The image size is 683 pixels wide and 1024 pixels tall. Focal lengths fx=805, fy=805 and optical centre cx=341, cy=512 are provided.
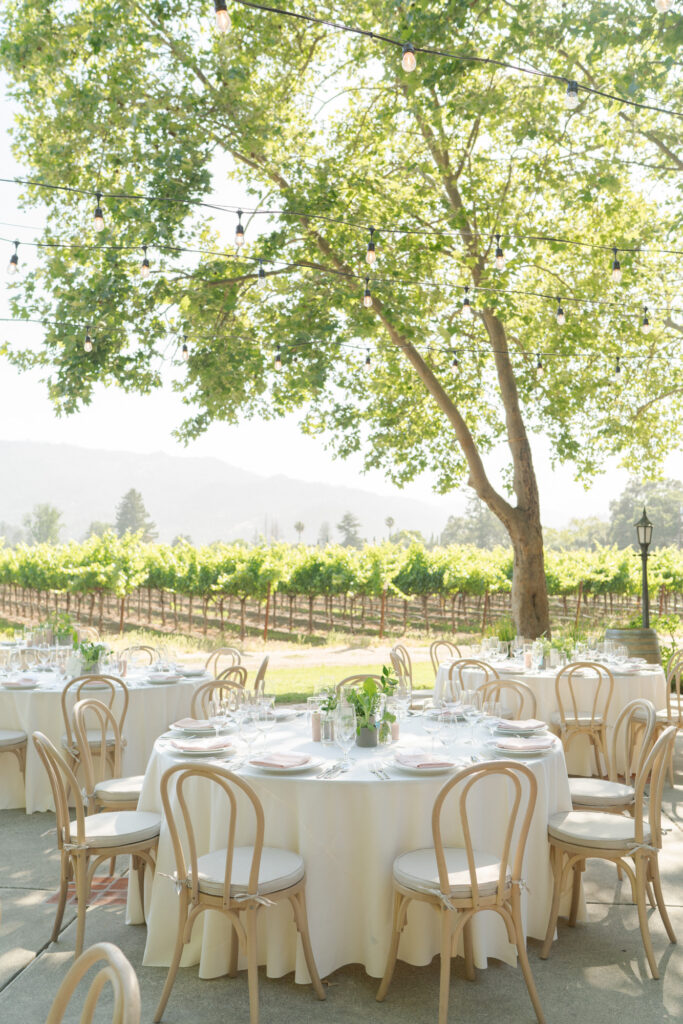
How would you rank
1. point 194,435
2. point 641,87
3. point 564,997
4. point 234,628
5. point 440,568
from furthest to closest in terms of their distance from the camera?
point 234,628, point 440,568, point 194,435, point 641,87, point 564,997

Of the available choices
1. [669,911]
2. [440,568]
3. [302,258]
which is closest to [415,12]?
[302,258]

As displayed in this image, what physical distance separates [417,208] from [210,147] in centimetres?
259

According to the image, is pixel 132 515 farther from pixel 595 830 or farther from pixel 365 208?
pixel 595 830

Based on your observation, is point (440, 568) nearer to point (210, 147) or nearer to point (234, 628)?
point (234, 628)

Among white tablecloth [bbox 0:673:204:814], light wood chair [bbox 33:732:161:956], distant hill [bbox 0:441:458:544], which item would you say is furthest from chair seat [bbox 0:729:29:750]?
distant hill [bbox 0:441:458:544]

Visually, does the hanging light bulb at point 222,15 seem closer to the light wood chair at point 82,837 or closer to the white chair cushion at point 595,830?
the light wood chair at point 82,837

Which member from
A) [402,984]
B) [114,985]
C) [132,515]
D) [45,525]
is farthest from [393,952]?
[45,525]

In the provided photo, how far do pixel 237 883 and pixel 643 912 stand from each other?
168cm

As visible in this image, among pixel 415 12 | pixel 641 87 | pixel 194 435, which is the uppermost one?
pixel 415 12

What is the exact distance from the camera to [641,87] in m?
6.21

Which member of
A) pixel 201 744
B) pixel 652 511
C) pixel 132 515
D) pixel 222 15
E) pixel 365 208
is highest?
pixel 132 515

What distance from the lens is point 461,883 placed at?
2.79m

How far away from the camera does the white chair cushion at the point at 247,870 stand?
279 cm

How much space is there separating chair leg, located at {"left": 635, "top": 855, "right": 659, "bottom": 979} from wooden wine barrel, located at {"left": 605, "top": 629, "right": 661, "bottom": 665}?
210 inches
